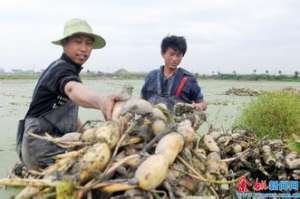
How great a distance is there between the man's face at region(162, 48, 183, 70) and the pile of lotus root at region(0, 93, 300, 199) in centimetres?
138

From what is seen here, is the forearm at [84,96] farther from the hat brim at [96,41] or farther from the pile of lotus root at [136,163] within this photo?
the hat brim at [96,41]

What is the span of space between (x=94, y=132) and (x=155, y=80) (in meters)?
1.93

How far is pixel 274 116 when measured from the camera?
504cm

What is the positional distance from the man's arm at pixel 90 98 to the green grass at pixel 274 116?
2798 millimetres

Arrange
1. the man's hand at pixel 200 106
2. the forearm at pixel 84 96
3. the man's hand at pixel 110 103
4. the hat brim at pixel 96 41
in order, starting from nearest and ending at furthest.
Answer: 1. the man's hand at pixel 110 103
2. the forearm at pixel 84 96
3. the man's hand at pixel 200 106
4. the hat brim at pixel 96 41

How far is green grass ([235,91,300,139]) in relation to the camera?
498 cm

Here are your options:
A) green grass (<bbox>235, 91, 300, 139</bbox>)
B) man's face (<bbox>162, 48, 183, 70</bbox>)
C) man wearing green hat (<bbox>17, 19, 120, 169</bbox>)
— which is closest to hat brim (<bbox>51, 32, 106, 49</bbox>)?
man wearing green hat (<bbox>17, 19, 120, 169</bbox>)

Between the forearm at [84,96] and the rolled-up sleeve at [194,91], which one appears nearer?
the forearm at [84,96]

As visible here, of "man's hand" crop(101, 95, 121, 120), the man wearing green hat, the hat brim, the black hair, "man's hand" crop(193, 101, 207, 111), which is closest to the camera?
"man's hand" crop(101, 95, 121, 120)

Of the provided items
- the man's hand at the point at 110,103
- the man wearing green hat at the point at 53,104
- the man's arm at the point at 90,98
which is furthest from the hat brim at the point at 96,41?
the man's hand at the point at 110,103

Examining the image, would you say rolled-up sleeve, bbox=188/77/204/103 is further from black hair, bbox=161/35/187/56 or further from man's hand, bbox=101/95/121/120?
man's hand, bbox=101/95/121/120

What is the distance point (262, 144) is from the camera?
3.29m

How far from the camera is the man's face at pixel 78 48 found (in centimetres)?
297

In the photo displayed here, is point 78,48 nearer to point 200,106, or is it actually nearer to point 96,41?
point 96,41
